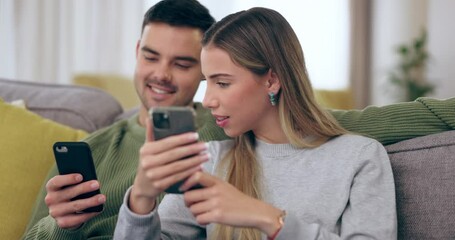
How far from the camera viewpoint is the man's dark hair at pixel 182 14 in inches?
86.0

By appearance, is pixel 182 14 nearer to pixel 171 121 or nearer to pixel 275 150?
pixel 275 150

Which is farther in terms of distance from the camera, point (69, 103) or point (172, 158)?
point (69, 103)

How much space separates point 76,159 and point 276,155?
0.42 metres

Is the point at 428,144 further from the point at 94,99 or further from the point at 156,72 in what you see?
the point at 94,99

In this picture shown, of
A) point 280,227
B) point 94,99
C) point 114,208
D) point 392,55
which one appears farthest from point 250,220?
point 392,55

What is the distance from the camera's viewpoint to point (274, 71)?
1.60 meters

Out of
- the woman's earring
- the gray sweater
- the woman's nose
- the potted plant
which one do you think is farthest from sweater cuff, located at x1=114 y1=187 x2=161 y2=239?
the potted plant

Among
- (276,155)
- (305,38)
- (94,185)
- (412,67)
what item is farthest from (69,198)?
(412,67)

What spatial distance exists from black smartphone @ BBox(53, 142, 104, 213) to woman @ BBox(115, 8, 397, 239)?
0.17 m

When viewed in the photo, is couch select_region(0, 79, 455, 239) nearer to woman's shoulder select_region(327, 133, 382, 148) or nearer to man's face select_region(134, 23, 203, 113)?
woman's shoulder select_region(327, 133, 382, 148)

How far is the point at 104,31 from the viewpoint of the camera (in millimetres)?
5137

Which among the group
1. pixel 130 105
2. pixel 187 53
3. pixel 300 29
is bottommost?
pixel 130 105

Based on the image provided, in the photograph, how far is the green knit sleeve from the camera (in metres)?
1.66

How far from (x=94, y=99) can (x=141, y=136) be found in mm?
460
